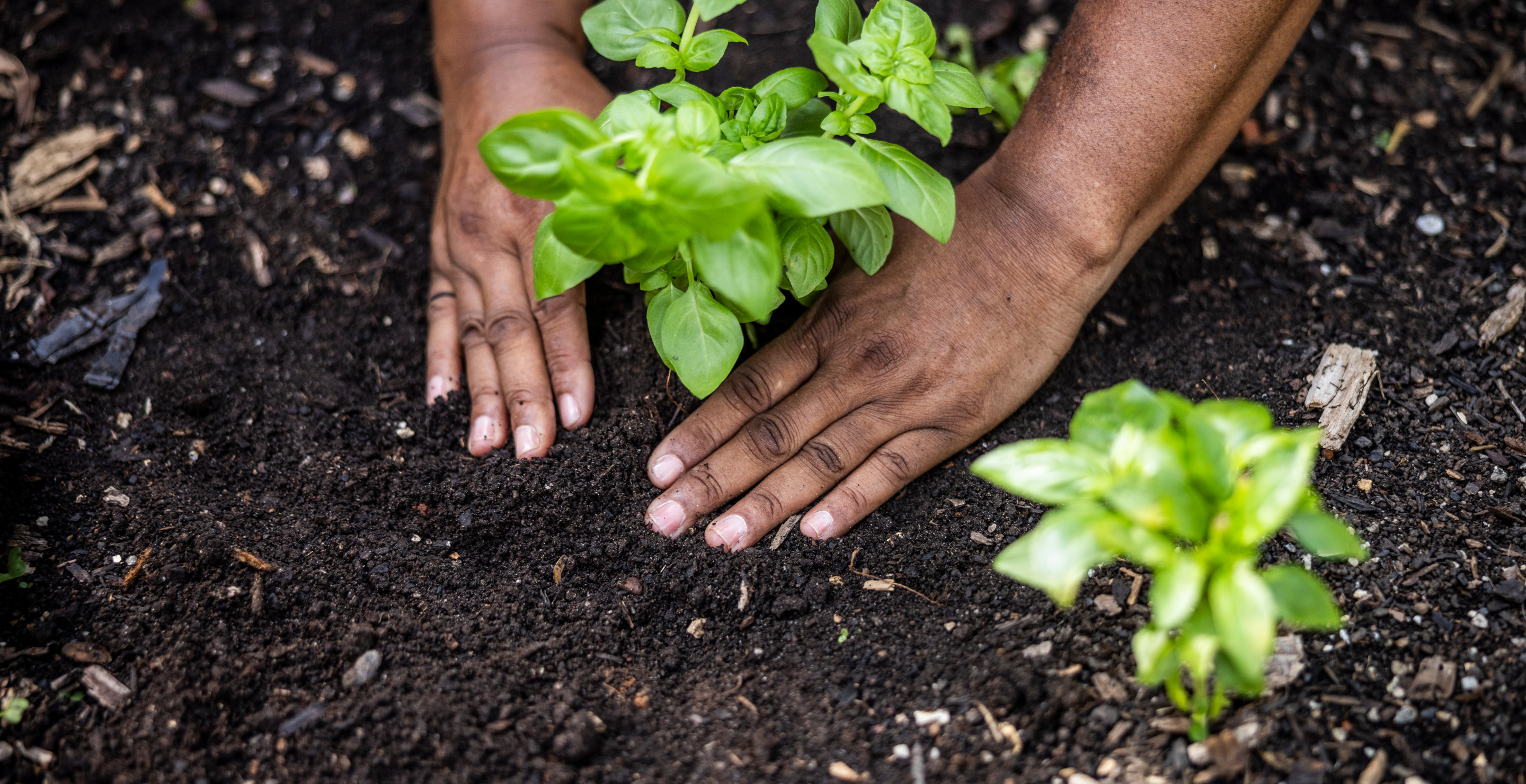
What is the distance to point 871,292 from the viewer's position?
8.18 feet

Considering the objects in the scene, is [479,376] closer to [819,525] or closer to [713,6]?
[819,525]

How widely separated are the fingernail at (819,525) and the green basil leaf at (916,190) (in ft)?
2.56

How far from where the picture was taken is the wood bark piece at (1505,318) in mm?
2594

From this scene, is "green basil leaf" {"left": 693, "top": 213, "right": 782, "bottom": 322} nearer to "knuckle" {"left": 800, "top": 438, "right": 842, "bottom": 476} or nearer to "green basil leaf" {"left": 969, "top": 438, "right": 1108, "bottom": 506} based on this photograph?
"green basil leaf" {"left": 969, "top": 438, "right": 1108, "bottom": 506}

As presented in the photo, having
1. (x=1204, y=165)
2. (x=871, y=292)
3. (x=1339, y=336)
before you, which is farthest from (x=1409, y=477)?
(x=871, y=292)

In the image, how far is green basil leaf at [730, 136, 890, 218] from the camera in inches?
66.9

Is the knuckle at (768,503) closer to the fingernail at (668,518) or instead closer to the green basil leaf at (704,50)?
the fingernail at (668,518)

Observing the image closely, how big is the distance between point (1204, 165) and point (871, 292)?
39.3 inches

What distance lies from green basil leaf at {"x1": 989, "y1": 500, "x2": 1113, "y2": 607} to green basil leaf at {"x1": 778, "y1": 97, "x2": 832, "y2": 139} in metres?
1.13

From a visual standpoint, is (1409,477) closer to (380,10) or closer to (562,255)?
(562,255)

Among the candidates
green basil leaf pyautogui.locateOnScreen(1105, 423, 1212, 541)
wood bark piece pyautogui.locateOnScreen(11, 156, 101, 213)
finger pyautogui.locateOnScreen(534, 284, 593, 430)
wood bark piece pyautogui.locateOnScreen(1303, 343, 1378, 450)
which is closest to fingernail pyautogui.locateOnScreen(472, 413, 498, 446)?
finger pyautogui.locateOnScreen(534, 284, 593, 430)

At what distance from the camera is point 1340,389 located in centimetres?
245

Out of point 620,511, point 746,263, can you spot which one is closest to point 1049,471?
point 746,263

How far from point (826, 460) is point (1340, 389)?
4.36 ft
